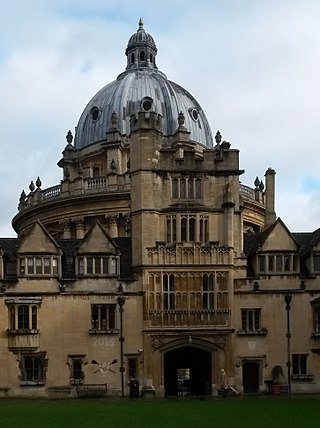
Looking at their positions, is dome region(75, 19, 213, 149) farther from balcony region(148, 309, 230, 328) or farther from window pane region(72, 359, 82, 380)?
window pane region(72, 359, 82, 380)

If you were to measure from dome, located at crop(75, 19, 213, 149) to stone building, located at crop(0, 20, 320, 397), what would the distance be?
1176 inches

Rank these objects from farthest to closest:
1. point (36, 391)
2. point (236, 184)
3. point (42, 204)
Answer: point (42, 204)
point (236, 184)
point (36, 391)

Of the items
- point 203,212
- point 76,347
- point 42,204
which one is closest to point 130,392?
point 76,347

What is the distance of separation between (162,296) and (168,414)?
743 inches

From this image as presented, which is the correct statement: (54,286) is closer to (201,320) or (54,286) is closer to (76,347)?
(76,347)

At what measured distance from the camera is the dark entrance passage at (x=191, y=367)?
5694 cm

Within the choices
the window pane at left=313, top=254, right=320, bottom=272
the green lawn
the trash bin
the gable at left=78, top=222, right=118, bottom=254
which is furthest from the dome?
the green lawn

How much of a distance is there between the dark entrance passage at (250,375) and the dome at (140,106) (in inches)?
1413

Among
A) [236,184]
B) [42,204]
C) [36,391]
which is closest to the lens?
[36,391]

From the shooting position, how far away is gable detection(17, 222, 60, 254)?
5525cm

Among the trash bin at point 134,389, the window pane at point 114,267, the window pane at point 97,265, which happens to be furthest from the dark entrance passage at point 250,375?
the window pane at point 97,265

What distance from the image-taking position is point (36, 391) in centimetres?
5369

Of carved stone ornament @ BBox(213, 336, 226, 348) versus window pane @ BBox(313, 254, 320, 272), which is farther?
window pane @ BBox(313, 254, 320, 272)

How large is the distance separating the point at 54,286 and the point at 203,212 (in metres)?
10.8
